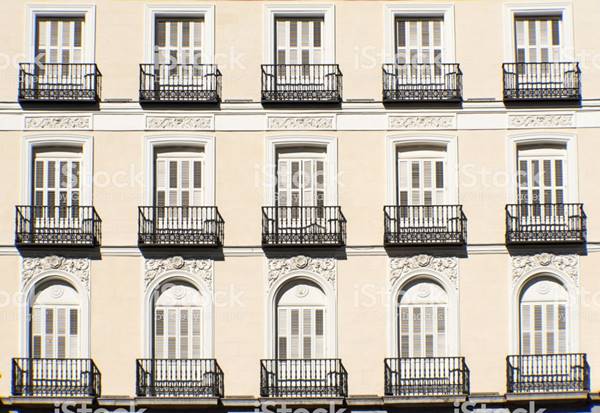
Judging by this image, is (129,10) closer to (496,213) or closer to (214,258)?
(214,258)

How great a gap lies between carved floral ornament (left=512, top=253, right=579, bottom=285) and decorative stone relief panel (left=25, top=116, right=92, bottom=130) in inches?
467

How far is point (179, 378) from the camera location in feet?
94.3

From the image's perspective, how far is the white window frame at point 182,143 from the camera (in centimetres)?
A: 2944

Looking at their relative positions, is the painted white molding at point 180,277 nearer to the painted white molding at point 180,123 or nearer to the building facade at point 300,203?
the building facade at point 300,203

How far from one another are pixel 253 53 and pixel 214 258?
561cm

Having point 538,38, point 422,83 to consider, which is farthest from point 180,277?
point 538,38

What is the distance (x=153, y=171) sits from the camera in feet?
97.2

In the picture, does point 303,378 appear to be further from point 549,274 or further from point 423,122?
point 423,122

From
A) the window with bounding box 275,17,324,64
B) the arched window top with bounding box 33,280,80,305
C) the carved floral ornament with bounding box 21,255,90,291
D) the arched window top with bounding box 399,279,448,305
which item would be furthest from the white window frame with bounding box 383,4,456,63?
the arched window top with bounding box 33,280,80,305

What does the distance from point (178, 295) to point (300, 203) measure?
13.2ft

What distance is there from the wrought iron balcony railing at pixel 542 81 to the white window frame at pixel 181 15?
25.8ft

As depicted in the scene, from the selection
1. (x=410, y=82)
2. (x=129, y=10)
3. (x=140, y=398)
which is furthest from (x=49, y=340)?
(x=410, y=82)

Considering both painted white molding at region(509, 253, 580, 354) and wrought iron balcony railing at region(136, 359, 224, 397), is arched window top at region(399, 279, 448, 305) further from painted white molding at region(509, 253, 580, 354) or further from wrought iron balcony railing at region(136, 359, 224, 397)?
wrought iron balcony railing at region(136, 359, 224, 397)

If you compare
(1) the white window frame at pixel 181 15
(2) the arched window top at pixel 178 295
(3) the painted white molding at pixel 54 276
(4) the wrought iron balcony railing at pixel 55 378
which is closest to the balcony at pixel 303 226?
(2) the arched window top at pixel 178 295
